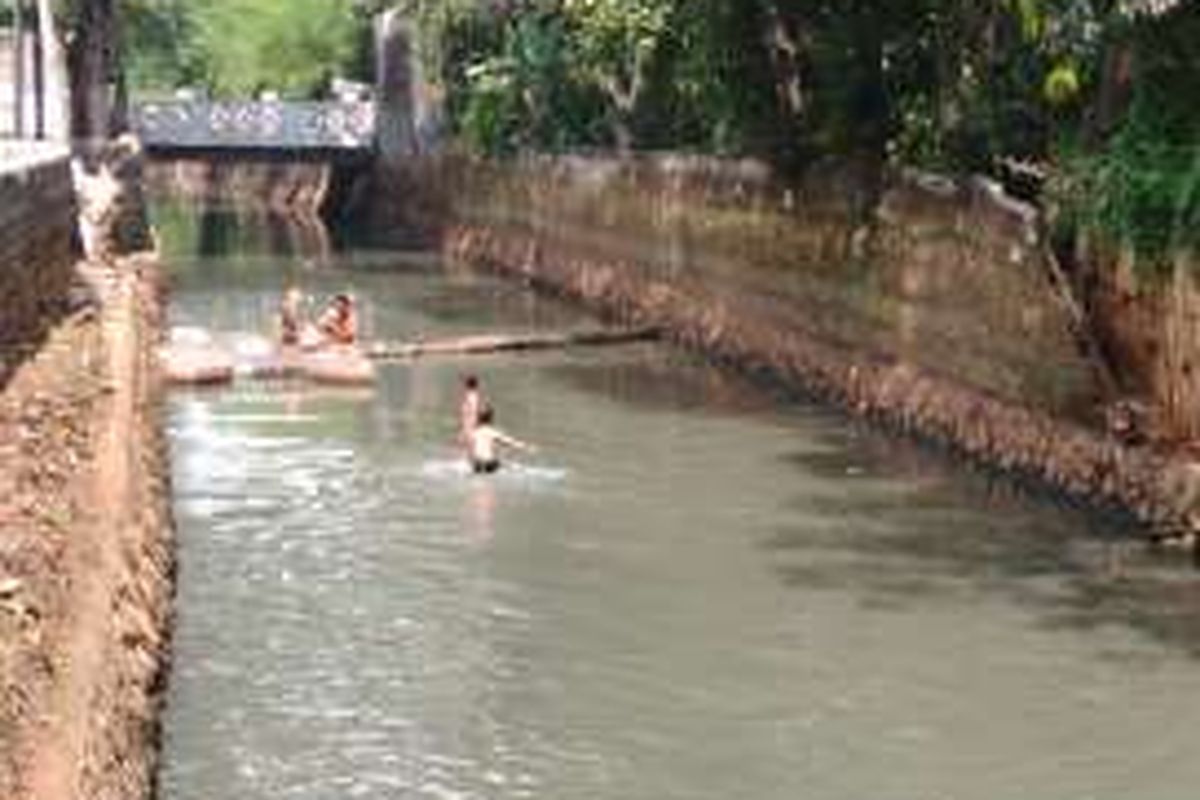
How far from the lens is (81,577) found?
62.1 feet

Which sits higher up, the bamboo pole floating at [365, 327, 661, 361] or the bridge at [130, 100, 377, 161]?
the bridge at [130, 100, 377, 161]

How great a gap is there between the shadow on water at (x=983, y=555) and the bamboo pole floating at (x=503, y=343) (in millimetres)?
13523

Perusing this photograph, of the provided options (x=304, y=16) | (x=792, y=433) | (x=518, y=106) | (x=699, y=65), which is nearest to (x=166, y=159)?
(x=304, y=16)

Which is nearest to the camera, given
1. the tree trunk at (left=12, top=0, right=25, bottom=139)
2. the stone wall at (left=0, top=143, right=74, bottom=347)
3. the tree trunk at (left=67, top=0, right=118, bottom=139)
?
the stone wall at (left=0, top=143, right=74, bottom=347)

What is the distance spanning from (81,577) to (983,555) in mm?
10630

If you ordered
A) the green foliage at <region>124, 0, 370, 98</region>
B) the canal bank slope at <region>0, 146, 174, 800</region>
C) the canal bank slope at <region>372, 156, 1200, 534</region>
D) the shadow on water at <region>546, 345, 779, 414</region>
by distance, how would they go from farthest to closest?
the green foliage at <region>124, 0, 370, 98</region> < the shadow on water at <region>546, 345, 779, 414</region> < the canal bank slope at <region>372, 156, 1200, 534</region> < the canal bank slope at <region>0, 146, 174, 800</region>

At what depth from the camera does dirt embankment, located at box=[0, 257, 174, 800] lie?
15.0 metres

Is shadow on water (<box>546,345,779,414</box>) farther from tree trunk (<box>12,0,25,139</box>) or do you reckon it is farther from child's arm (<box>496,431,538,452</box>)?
tree trunk (<box>12,0,25,139</box>)

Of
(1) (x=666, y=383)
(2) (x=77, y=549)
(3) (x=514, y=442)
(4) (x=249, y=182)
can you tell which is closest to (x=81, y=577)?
(2) (x=77, y=549)

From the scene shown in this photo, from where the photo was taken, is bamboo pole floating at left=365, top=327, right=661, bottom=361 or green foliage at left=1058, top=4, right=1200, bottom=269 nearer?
green foliage at left=1058, top=4, right=1200, bottom=269

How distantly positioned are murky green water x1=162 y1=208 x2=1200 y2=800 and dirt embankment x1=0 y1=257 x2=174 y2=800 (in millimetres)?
970

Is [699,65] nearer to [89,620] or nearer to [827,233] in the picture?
[827,233]

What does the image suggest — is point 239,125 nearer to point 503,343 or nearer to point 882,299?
point 503,343

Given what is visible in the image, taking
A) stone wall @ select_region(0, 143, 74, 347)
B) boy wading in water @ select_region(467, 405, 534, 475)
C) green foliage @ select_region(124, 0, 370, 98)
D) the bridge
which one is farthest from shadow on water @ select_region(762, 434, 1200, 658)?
green foliage @ select_region(124, 0, 370, 98)
